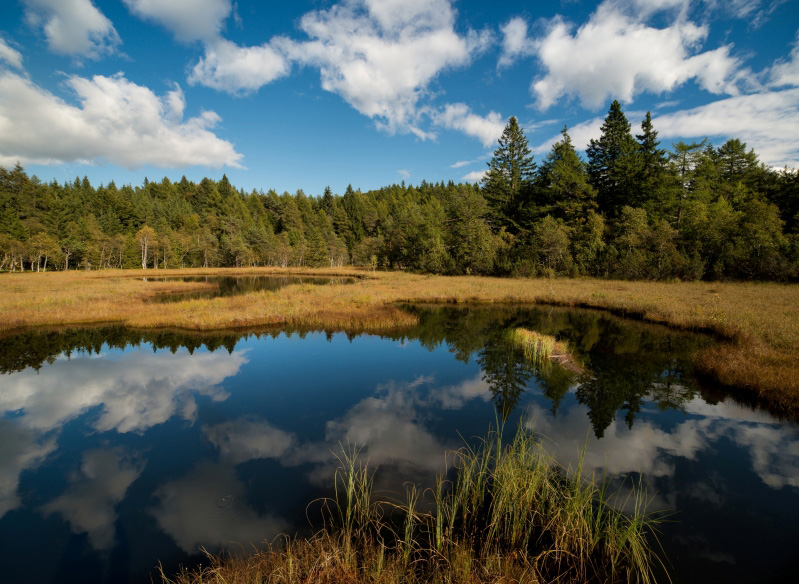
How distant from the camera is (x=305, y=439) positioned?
998 cm

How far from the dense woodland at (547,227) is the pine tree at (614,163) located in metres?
0.17

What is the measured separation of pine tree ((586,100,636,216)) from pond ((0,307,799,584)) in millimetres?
39973

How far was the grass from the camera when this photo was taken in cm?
498

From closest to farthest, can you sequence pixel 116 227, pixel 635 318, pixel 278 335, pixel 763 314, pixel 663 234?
pixel 763 314 < pixel 278 335 < pixel 635 318 < pixel 663 234 < pixel 116 227

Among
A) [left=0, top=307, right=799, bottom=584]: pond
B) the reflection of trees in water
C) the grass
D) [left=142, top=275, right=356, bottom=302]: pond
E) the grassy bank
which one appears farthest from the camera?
[left=142, top=275, right=356, bottom=302]: pond

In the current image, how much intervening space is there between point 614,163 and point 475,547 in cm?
5922

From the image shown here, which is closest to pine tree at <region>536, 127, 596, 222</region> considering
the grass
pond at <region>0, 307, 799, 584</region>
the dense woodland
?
the dense woodland

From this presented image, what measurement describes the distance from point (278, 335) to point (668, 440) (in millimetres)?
20036

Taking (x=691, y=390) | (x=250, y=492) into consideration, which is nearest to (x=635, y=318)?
(x=691, y=390)

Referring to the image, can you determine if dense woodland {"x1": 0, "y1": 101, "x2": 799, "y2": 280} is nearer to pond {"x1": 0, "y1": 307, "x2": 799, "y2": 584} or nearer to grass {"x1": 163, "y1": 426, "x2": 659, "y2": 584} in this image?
pond {"x1": 0, "y1": 307, "x2": 799, "y2": 584}

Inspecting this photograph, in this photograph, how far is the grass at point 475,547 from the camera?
4977mm

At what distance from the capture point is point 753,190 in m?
51.4

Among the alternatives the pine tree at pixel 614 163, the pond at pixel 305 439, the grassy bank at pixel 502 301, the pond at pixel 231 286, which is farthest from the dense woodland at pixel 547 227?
the pond at pixel 305 439

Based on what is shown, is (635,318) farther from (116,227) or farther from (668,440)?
(116,227)
